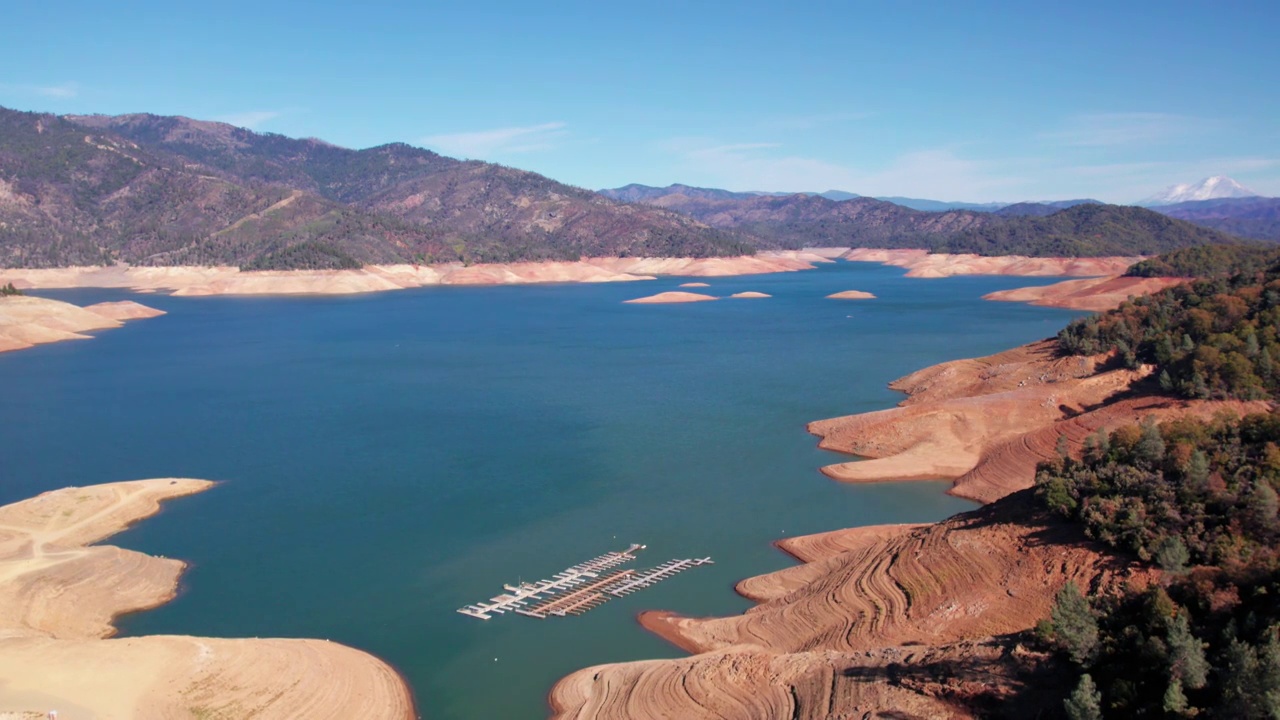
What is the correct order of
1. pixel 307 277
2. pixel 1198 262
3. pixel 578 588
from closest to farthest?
pixel 578 588, pixel 1198 262, pixel 307 277

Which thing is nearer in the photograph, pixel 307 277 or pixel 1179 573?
pixel 1179 573

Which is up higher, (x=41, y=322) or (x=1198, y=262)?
(x=1198, y=262)

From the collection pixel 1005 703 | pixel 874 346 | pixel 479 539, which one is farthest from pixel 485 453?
pixel 874 346

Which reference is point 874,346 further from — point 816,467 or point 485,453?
point 485,453

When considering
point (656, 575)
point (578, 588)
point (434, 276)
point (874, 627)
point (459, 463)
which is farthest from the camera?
point (434, 276)

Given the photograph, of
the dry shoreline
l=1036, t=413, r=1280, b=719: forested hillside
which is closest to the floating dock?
the dry shoreline

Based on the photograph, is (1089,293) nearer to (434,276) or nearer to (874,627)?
(874,627)

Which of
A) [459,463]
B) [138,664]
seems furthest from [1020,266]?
[138,664]

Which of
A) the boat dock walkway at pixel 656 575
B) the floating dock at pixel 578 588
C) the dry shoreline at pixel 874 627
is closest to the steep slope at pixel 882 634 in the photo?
the dry shoreline at pixel 874 627
